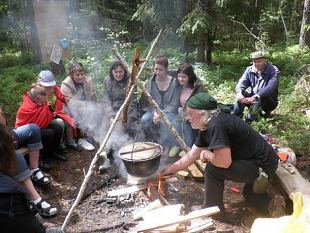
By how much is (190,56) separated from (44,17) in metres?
4.46

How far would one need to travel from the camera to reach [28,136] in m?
4.81

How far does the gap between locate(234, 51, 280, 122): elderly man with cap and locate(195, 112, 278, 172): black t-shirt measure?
2721mm

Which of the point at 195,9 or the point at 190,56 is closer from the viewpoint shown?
the point at 195,9

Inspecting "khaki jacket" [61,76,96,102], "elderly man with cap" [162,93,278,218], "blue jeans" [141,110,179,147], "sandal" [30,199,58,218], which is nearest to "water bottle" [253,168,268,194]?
"elderly man with cap" [162,93,278,218]

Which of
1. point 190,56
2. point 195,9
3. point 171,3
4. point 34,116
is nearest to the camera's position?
point 34,116

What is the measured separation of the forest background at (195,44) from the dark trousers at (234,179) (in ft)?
6.21

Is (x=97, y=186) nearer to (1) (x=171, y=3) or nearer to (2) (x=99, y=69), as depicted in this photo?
(2) (x=99, y=69)

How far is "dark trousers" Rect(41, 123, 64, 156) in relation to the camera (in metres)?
5.32

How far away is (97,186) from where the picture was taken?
16.0 feet

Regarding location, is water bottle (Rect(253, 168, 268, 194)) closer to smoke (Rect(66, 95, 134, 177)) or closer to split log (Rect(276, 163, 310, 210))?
split log (Rect(276, 163, 310, 210))

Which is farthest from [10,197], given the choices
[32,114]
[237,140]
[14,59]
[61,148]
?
[14,59]

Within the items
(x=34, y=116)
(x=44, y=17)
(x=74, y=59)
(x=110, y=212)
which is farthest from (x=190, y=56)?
(x=110, y=212)

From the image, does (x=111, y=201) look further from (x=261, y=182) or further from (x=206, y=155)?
(x=261, y=182)

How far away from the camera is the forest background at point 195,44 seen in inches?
304
